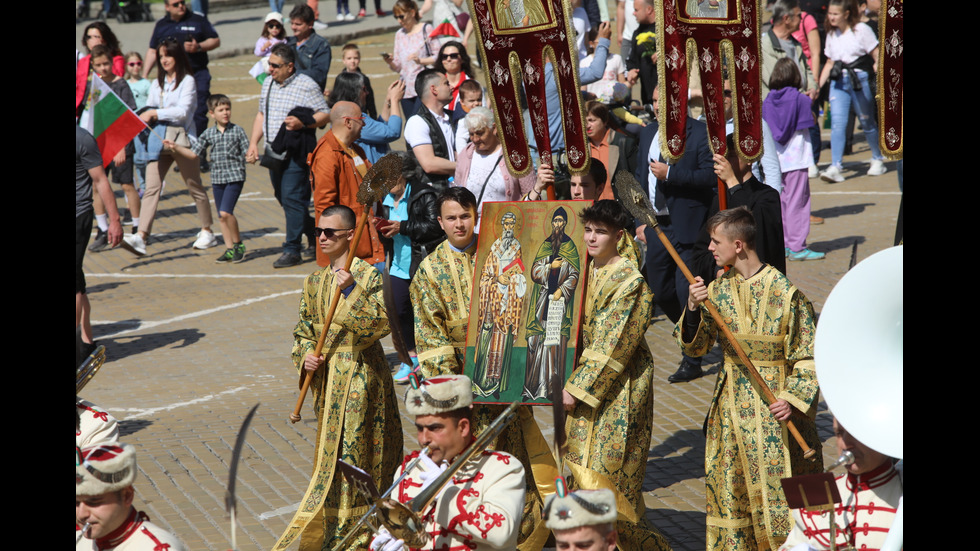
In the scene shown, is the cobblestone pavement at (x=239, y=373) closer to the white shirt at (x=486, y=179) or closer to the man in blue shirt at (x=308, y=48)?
the white shirt at (x=486, y=179)

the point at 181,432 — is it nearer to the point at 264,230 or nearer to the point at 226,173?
the point at 226,173

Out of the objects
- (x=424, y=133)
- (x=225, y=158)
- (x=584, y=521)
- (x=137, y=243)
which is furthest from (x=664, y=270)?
(x=137, y=243)

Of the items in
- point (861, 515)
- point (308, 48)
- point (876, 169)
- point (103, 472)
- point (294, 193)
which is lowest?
point (876, 169)

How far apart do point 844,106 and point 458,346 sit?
11.2 m

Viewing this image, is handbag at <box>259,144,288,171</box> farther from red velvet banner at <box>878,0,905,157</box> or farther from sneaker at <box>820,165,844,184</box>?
→ red velvet banner at <box>878,0,905,157</box>

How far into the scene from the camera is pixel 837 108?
16016 millimetres

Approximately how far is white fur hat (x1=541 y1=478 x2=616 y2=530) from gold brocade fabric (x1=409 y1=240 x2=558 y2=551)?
222cm

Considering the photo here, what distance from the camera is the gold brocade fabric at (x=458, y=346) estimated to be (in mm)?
6227

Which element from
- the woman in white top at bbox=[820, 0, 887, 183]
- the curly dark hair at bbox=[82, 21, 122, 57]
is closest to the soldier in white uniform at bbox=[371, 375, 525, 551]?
the curly dark hair at bbox=[82, 21, 122, 57]

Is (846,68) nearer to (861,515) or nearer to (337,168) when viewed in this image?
(337,168)

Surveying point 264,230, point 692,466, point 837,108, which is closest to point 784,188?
point 837,108

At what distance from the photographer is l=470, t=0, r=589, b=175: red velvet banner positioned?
6215mm

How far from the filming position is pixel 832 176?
1616cm

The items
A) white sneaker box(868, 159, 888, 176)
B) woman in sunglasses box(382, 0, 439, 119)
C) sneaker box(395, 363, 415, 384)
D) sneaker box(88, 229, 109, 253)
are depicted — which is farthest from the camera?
white sneaker box(868, 159, 888, 176)
